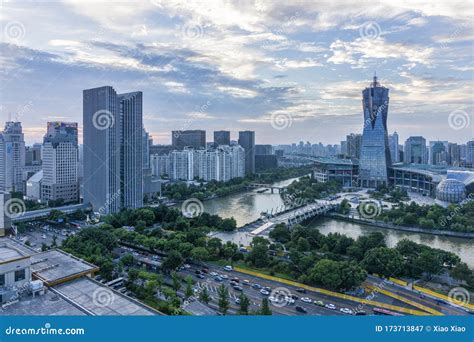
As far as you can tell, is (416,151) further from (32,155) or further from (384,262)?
(32,155)

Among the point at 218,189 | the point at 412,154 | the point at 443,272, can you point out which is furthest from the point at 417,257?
the point at 412,154

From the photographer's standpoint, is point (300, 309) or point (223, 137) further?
point (223, 137)

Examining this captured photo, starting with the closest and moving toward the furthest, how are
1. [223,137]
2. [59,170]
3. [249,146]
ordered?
[59,170], [249,146], [223,137]

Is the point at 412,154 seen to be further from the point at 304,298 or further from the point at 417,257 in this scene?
the point at 304,298

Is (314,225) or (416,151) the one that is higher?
(416,151)

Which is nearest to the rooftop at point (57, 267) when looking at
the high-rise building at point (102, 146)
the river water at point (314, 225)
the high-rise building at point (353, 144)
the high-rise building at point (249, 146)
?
the river water at point (314, 225)

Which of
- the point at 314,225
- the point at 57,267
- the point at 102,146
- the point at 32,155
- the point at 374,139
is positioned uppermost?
the point at 374,139

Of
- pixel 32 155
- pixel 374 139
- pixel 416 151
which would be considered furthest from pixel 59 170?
pixel 416 151

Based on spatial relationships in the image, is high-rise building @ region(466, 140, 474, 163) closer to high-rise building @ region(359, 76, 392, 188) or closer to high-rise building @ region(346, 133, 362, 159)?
high-rise building @ region(359, 76, 392, 188)
